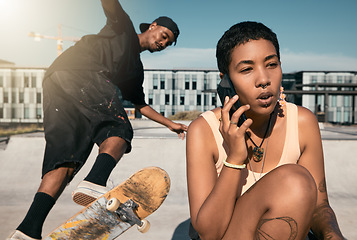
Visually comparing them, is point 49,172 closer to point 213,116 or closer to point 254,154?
point 213,116

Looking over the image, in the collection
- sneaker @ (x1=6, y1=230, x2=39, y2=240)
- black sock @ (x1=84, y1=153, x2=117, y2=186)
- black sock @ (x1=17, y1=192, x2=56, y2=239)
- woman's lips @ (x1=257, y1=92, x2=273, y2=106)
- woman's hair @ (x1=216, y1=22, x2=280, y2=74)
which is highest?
woman's hair @ (x1=216, y1=22, x2=280, y2=74)

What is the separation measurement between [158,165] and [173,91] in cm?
5228

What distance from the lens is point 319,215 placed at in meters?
1.50

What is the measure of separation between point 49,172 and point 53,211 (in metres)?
2.25

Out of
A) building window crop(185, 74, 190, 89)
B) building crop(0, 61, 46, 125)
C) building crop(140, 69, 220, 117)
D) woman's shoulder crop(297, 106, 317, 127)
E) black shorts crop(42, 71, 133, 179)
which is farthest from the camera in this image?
building window crop(185, 74, 190, 89)

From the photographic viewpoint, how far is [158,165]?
19.0 ft

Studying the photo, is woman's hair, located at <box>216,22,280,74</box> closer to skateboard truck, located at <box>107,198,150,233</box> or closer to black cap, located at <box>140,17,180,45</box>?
skateboard truck, located at <box>107,198,150,233</box>

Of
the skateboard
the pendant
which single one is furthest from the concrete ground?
the pendant

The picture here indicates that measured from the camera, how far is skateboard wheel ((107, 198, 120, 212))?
159 cm

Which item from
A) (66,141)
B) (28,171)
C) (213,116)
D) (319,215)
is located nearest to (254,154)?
(213,116)

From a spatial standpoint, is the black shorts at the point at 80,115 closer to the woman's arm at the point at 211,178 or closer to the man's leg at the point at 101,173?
the man's leg at the point at 101,173

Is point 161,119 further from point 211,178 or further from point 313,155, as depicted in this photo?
point 313,155

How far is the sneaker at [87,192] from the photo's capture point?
1.72 m

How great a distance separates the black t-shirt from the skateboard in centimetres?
93
